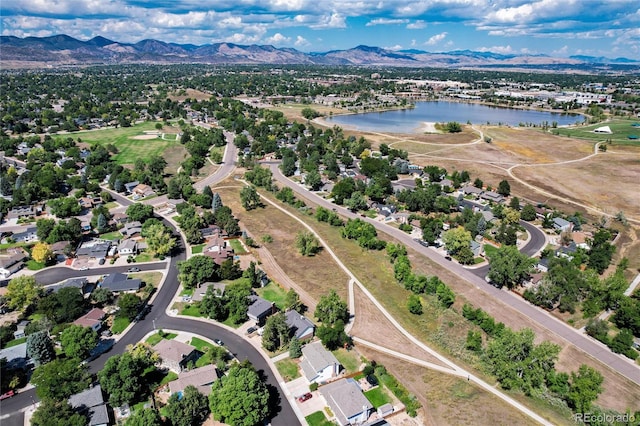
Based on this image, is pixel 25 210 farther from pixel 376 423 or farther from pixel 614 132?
pixel 614 132

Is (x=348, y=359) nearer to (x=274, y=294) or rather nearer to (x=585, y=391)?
(x=274, y=294)

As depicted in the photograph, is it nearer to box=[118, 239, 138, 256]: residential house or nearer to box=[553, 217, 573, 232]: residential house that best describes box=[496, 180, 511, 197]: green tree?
box=[553, 217, 573, 232]: residential house

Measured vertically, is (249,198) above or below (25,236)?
above

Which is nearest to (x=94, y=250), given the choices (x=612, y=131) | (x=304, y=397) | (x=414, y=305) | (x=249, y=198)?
(x=249, y=198)

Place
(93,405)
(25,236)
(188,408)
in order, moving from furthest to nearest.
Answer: (25,236) < (93,405) < (188,408)

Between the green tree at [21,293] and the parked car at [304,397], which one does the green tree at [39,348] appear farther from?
the parked car at [304,397]

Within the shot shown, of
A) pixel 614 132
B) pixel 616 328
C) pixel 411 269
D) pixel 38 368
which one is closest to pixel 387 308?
pixel 411 269

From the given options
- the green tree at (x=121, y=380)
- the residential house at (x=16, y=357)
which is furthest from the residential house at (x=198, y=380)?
the residential house at (x=16, y=357)

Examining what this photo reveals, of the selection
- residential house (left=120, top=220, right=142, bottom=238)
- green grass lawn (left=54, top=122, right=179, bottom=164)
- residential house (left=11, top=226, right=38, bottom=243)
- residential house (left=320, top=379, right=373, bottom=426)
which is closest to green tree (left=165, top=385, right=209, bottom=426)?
residential house (left=320, top=379, right=373, bottom=426)
